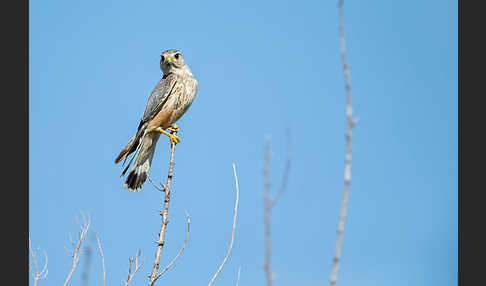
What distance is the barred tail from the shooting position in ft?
17.4

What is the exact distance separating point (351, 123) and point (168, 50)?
15.6ft

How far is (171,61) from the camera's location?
5.73 meters

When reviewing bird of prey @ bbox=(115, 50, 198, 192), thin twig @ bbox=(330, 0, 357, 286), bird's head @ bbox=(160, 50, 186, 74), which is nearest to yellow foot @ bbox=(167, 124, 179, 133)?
bird of prey @ bbox=(115, 50, 198, 192)

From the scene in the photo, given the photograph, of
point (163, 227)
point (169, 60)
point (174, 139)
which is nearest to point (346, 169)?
point (163, 227)

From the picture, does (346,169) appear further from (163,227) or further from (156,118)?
(156,118)

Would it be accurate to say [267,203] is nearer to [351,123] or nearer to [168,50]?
[351,123]

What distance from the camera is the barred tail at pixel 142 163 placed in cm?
532

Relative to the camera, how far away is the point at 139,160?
5.39 m

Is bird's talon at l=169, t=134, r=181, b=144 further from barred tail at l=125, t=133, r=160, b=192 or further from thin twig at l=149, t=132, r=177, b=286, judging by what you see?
thin twig at l=149, t=132, r=177, b=286

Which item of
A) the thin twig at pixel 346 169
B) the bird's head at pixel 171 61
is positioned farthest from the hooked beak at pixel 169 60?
the thin twig at pixel 346 169

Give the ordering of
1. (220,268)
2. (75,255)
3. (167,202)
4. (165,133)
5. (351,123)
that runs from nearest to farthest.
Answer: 1. (351,123)
2. (220,268)
3. (75,255)
4. (167,202)
5. (165,133)

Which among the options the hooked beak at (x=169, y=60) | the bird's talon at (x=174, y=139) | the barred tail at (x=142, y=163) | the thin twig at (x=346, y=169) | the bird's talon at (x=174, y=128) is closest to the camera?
the thin twig at (x=346, y=169)

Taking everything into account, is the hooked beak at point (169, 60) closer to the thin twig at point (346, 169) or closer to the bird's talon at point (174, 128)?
the bird's talon at point (174, 128)

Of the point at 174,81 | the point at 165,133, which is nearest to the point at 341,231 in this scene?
the point at 165,133
